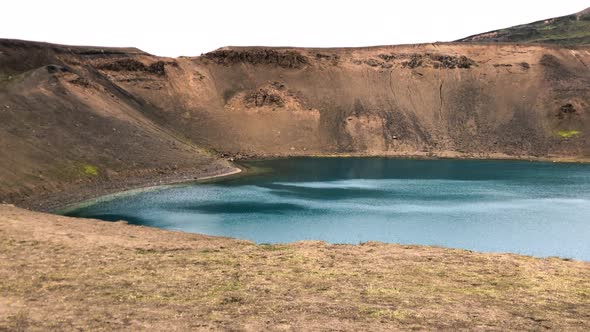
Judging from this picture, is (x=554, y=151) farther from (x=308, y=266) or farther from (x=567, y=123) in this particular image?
(x=308, y=266)

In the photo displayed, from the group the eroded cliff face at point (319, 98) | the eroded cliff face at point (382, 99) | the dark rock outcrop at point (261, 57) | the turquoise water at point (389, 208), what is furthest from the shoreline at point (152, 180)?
the dark rock outcrop at point (261, 57)

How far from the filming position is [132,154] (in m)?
77.3

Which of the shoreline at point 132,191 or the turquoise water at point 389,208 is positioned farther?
the shoreline at point 132,191

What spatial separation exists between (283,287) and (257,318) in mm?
4458

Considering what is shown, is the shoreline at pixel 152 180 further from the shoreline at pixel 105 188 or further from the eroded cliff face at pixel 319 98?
the eroded cliff face at pixel 319 98

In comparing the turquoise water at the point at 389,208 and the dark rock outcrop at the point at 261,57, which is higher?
the dark rock outcrop at the point at 261,57

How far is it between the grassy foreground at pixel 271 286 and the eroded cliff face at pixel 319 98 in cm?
5133

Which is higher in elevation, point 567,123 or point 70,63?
point 70,63

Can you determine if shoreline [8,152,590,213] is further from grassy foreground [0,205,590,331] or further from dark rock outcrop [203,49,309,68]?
dark rock outcrop [203,49,309,68]

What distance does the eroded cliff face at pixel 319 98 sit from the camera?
9050cm

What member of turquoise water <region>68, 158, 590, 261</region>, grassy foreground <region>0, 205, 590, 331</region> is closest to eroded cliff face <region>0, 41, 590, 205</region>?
turquoise water <region>68, 158, 590, 261</region>

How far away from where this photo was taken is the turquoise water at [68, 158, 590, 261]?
4488 centimetres

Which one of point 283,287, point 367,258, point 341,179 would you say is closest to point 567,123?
point 341,179

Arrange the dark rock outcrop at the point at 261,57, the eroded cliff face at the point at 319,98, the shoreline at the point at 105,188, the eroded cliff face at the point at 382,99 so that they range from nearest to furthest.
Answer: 1. the shoreline at the point at 105,188
2. the eroded cliff face at the point at 319,98
3. the eroded cliff face at the point at 382,99
4. the dark rock outcrop at the point at 261,57
